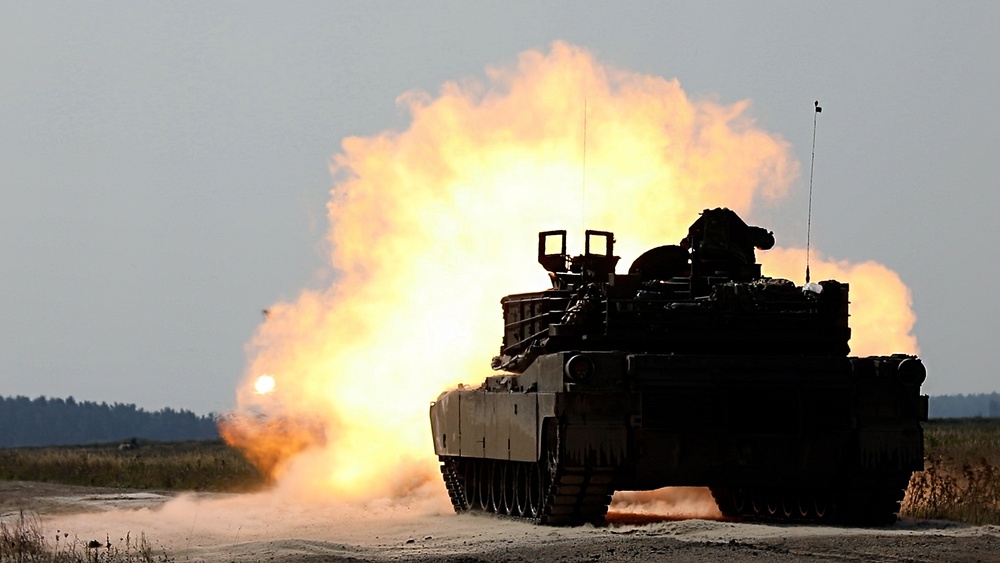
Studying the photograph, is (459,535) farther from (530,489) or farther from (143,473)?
(143,473)

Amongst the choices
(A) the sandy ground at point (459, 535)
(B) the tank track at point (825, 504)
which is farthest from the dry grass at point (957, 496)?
(A) the sandy ground at point (459, 535)

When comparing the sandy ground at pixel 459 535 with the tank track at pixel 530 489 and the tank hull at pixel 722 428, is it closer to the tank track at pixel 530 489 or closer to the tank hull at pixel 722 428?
the tank track at pixel 530 489

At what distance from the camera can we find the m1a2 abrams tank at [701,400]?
1001 inches

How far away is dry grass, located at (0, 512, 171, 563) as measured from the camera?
21.6 metres

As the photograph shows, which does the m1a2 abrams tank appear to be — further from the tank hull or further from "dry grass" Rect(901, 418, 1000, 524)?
"dry grass" Rect(901, 418, 1000, 524)

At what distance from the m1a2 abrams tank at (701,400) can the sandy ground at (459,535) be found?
67 cm

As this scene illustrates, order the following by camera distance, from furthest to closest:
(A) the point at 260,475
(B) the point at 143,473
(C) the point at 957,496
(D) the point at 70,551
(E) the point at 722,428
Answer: (B) the point at 143,473 → (A) the point at 260,475 → (C) the point at 957,496 → (E) the point at 722,428 → (D) the point at 70,551

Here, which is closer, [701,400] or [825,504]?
[701,400]

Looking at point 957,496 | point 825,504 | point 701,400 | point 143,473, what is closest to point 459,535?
point 701,400

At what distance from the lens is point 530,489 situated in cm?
2733

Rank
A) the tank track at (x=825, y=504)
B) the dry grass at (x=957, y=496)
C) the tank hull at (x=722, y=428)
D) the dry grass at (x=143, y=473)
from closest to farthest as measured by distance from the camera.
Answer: the tank hull at (x=722, y=428) → the tank track at (x=825, y=504) → the dry grass at (x=957, y=496) → the dry grass at (x=143, y=473)

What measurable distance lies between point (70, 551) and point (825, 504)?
9.44m

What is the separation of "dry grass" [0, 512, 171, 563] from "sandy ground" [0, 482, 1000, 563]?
0.35 metres

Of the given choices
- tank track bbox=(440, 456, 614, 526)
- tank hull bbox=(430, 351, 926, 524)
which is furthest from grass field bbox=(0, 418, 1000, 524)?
tank track bbox=(440, 456, 614, 526)
